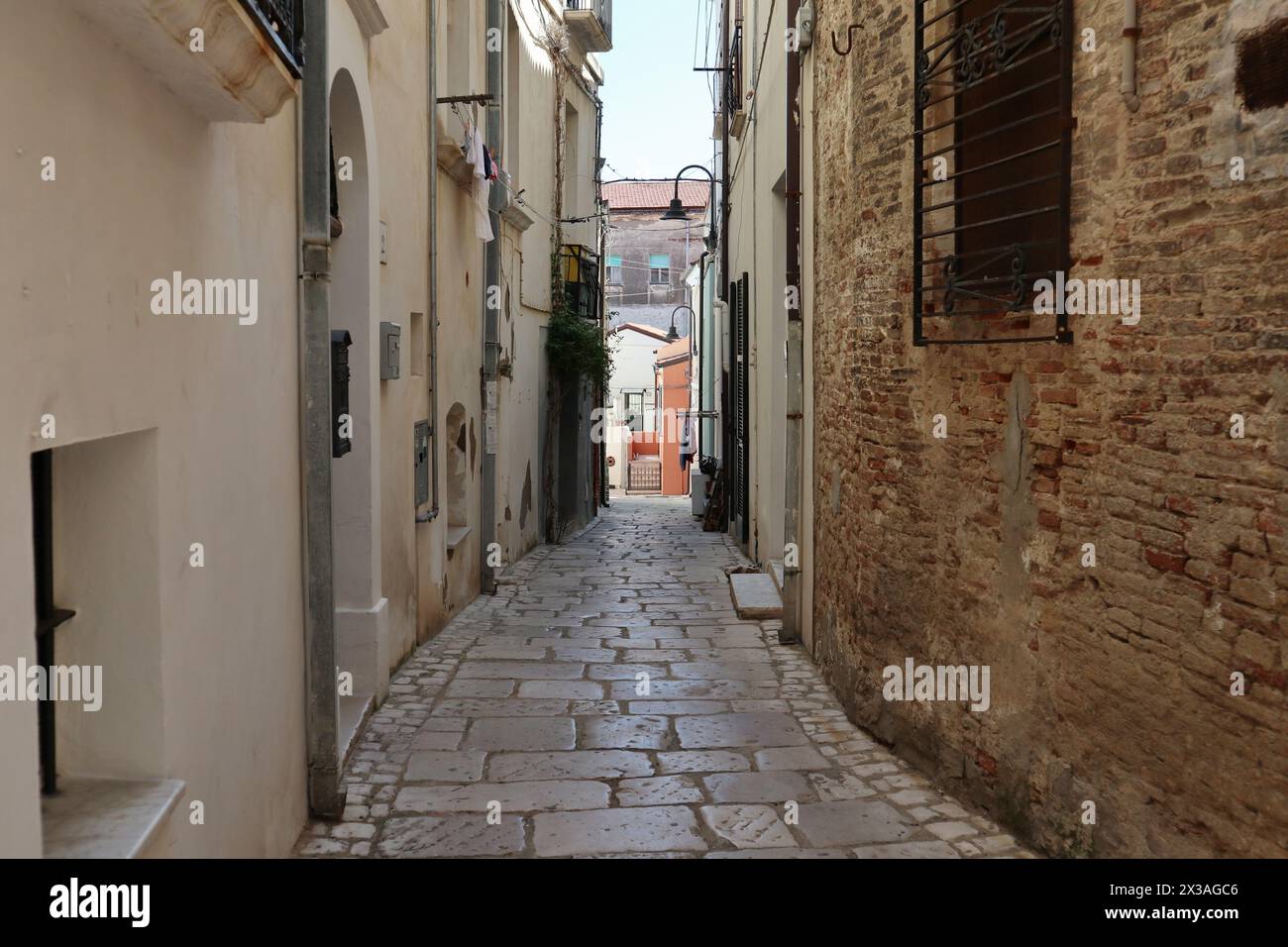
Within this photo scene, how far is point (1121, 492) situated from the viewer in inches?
180

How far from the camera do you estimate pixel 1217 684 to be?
13.0 ft

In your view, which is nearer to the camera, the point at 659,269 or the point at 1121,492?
the point at 1121,492

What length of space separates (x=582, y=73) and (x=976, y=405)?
16.9 meters

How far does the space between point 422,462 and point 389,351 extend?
1.67 meters

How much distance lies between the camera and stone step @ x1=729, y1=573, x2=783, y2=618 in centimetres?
1077

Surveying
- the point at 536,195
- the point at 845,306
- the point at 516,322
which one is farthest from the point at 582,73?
Answer: the point at 845,306

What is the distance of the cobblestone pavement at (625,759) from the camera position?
5426 mm

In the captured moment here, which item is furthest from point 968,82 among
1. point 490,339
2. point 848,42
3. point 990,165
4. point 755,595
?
point 490,339

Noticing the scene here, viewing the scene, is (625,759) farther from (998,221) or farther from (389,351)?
(998,221)

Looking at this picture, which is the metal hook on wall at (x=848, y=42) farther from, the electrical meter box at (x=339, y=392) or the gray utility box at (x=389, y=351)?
the electrical meter box at (x=339, y=392)

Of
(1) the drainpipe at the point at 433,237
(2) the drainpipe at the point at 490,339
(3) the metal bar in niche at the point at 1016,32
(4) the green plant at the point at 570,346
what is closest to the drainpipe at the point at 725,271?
(4) the green plant at the point at 570,346

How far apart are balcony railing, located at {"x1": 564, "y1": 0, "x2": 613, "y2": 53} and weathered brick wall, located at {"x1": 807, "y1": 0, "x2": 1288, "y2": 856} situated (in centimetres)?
1335

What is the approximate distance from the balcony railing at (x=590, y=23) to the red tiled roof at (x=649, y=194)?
24053 mm
